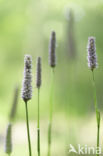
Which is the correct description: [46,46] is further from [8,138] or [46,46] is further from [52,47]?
[8,138]

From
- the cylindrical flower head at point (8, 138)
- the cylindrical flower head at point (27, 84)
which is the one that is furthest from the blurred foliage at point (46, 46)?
the cylindrical flower head at point (27, 84)

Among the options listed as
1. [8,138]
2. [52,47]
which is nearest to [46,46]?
[52,47]

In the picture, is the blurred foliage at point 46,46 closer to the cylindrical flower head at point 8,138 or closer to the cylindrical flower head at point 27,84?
the cylindrical flower head at point 8,138

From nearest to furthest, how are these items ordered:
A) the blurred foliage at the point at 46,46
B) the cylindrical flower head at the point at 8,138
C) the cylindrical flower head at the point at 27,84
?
the cylindrical flower head at the point at 27,84, the cylindrical flower head at the point at 8,138, the blurred foliage at the point at 46,46

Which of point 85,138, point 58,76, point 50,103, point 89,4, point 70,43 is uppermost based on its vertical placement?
point 89,4

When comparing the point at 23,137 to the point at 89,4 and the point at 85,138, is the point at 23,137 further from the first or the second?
the point at 89,4

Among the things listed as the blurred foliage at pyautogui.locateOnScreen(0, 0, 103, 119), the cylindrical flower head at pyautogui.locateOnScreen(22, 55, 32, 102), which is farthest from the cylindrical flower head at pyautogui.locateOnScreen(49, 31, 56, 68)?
the blurred foliage at pyautogui.locateOnScreen(0, 0, 103, 119)

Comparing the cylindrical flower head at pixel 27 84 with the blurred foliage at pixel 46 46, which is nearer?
the cylindrical flower head at pixel 27 84

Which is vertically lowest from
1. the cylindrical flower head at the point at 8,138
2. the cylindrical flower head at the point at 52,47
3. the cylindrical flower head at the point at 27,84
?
the cylindrical flower head at the point at 8,138

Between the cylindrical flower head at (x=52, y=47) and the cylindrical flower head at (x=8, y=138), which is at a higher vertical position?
the cylindrical flower head at (x=52, y=47)

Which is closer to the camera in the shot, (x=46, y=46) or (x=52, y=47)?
(x=52, y=47)

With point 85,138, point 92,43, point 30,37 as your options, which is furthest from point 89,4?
point 85,138
